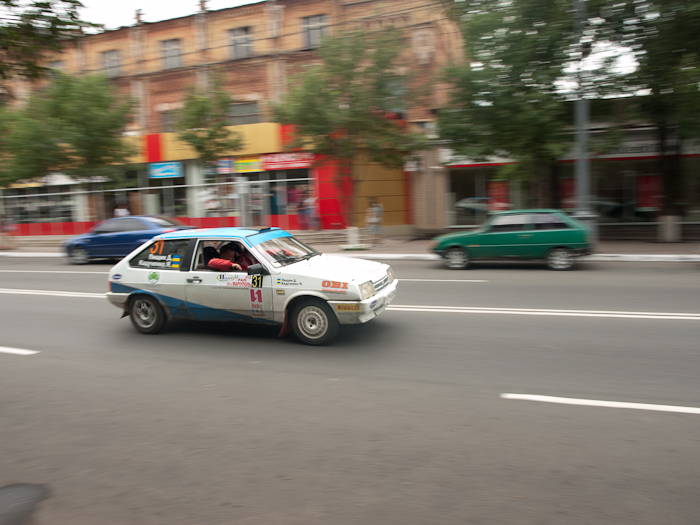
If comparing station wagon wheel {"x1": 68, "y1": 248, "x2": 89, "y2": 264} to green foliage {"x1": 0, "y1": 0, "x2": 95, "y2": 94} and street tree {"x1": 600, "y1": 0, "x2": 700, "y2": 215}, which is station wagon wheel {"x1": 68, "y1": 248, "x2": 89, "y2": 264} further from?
street tree {"x1": 600, "y1": 0, "x2": 700, "y2": 215}

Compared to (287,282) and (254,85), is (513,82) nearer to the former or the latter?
(287,282)

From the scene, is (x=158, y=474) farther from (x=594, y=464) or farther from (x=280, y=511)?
(x=594, y=464)

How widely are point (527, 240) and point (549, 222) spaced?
0.70 meters

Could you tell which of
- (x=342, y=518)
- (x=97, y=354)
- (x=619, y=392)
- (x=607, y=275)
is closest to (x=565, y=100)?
(x=607, y=275)

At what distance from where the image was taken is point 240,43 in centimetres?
2797

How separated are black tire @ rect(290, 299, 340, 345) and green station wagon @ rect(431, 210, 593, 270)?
8.08 m

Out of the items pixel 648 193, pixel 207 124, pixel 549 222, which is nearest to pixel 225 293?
pixel 549 222

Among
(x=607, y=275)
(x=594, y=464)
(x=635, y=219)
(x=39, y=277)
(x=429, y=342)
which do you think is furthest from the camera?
(x=635, y=219)

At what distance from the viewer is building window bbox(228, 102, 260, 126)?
27516 mm

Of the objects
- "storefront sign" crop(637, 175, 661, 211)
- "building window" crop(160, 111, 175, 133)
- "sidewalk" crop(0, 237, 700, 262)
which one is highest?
"building window" crop(160, 111, 175, 133)

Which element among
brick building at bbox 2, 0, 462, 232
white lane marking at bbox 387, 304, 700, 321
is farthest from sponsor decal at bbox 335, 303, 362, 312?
brick building at bbox 2, 0, 462, 232

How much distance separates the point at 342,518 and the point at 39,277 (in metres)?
Answer: 14.5

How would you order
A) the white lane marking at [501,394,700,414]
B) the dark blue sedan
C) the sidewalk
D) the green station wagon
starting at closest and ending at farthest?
the white lane marking at [501,394,700,414]
the green station wagon
the sidewalk
the dark blue sedan

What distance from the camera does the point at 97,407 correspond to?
5070 mm
